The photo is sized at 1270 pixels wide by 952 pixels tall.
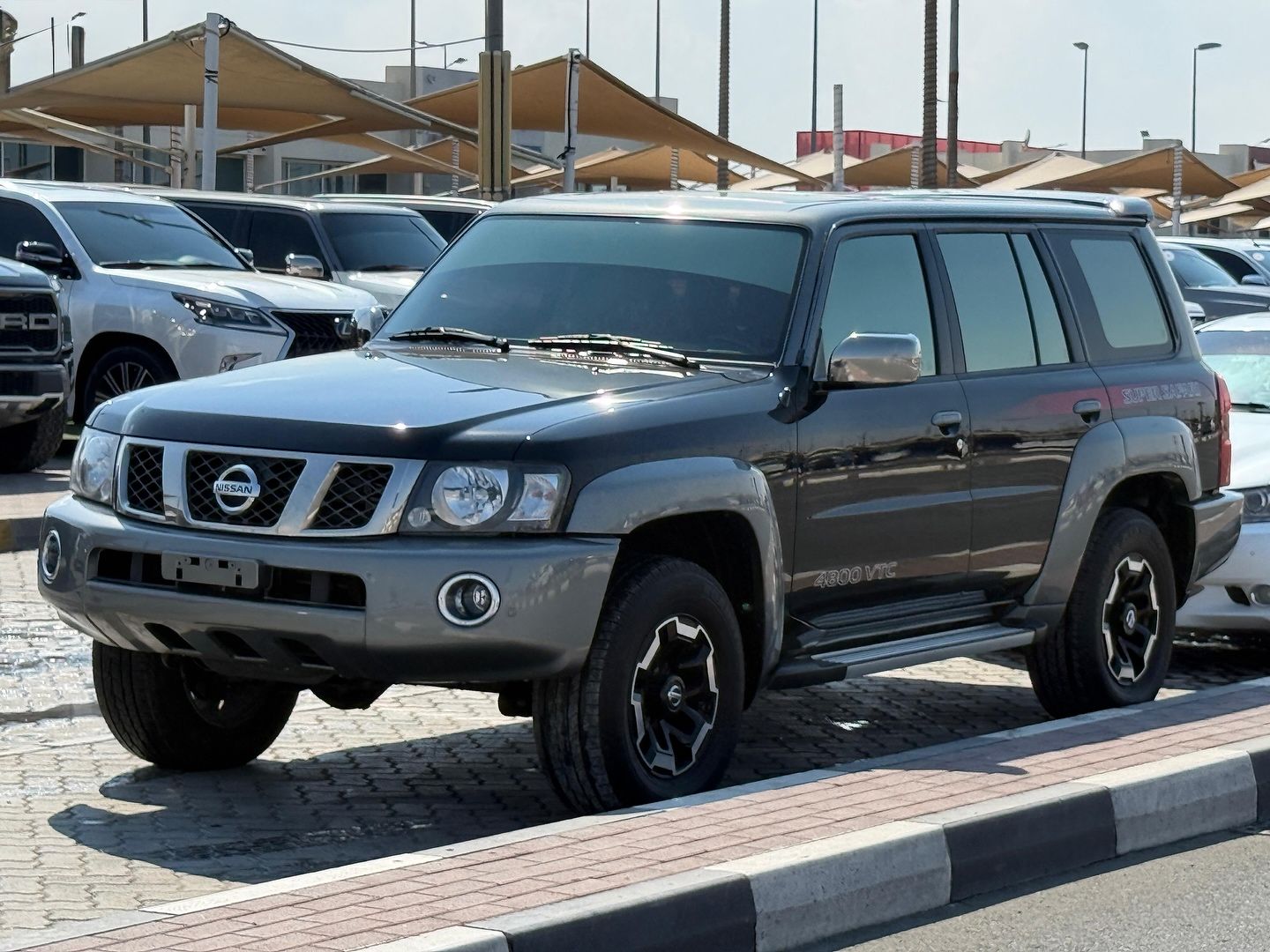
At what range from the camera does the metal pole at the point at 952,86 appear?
167 ft

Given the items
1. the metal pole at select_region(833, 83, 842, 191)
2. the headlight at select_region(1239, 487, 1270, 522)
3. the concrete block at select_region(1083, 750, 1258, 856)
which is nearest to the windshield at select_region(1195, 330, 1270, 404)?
the headlight at select_region(1239, 487, 1270, 522)

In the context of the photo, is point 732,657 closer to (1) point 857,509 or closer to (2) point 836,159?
(1) point 857,509

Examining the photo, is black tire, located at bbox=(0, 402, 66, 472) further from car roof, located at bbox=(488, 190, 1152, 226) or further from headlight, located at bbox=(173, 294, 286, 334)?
car roof, located at bbox=(488, 190, 1152, 226)

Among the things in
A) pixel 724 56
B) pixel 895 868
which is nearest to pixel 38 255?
pixel 895 868

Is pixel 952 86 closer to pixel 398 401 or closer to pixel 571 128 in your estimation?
pixel 571 128

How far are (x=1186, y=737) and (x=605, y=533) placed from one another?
85.2 inches

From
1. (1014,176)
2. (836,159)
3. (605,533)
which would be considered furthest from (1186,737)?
(1014,176)

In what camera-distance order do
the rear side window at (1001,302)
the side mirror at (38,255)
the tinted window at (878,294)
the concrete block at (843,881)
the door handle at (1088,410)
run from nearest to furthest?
the concrete block at (843,881), the tinted window at (878,294), the rear side window at (1001,302), the door handle at (1088,410), the side mirror at (38,255)

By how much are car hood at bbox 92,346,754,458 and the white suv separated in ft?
28.3

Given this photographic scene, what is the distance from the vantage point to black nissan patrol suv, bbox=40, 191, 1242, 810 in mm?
5754

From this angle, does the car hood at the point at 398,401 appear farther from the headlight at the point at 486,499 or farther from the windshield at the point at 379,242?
the windshield at the point at 379,242

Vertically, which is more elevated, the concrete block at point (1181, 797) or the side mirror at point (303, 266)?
the side mirror at point (303, 266)

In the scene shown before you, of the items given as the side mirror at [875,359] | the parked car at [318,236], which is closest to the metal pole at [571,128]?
the parked car at [318,236]

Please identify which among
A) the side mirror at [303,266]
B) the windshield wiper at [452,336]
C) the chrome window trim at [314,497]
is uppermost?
the side mirror at [303,266]
